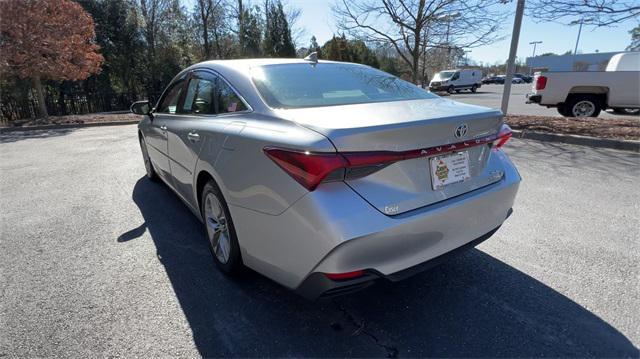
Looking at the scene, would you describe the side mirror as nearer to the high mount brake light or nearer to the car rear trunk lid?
the car rear trunk lid

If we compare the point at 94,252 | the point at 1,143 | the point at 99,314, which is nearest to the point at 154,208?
the point at 94,252

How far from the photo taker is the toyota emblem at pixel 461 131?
2.04 m

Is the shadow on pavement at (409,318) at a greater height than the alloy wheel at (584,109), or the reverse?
the alloy wheel at (584,109)

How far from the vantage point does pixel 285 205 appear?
1.86m

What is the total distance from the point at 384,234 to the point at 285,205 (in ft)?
1.72

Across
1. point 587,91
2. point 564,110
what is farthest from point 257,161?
point 564,110

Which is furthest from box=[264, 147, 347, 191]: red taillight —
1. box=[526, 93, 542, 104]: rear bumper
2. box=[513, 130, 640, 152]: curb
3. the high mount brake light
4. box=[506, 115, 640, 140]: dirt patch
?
box=[526, 93, 542, 104]: rear bumper

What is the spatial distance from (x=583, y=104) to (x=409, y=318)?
458 inches

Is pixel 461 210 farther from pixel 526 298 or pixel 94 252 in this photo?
pixel 94 252

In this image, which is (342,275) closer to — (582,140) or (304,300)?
(304,300)

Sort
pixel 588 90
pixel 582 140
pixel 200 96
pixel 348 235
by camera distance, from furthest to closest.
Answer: pixel 588 90
pixel 582 140
pixel 200 96
pixel 348 235

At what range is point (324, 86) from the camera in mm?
2740

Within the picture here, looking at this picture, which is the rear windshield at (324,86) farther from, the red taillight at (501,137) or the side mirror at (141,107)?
the side mirror at (141,107)

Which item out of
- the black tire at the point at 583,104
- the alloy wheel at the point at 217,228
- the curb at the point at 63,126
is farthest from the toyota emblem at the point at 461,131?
the curb at the point at 63,126
